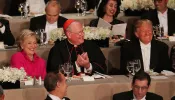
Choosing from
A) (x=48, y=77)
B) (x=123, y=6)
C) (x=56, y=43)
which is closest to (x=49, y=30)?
(x=56, y=43)

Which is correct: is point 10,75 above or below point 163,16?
below

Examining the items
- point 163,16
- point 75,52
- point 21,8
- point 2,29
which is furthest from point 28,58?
point 163,16

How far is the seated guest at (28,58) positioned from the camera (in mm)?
6352

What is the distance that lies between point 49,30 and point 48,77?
9.06 feet

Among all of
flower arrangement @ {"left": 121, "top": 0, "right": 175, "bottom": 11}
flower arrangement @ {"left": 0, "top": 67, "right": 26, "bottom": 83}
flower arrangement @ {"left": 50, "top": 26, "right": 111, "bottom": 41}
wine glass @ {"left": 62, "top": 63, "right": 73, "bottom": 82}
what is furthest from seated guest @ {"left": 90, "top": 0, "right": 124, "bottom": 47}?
flower arrangement @ {"left": 0, "top": 67, "right": 26, "bottom": 83}

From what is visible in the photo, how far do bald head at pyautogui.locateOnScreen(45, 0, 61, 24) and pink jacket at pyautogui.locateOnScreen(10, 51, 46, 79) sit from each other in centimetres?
133

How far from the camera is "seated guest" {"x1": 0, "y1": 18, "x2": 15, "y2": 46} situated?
7512 mm

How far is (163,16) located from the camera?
823cm

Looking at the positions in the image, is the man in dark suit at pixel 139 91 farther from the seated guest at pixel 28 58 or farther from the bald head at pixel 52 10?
the bald head at pixel 52 10

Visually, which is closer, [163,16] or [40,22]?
[40,22]

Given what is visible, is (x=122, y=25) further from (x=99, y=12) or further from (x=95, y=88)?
A: (x=95, y=88)

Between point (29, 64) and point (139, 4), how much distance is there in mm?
2687

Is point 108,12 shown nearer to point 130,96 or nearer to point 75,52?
point 75,52

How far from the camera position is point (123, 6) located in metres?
8.55
